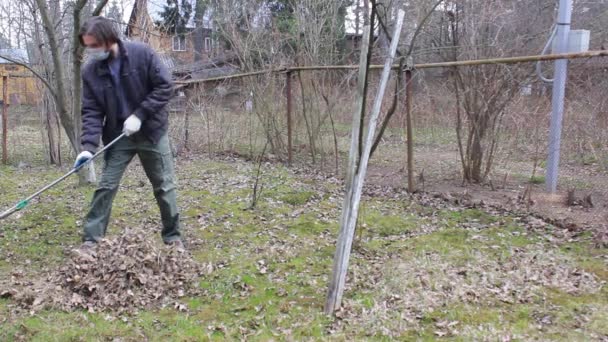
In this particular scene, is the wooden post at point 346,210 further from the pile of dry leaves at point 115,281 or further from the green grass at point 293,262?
the pile of dry leaves at point 115,281

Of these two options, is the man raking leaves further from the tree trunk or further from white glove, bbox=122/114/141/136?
the tree trunk

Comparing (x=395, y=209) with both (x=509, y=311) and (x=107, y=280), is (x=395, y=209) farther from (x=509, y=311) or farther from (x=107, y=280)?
(x=107, y=280)

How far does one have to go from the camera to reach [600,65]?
5352mm

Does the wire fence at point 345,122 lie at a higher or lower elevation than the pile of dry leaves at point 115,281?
higher

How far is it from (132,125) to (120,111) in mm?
270

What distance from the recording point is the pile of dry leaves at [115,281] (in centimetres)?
339

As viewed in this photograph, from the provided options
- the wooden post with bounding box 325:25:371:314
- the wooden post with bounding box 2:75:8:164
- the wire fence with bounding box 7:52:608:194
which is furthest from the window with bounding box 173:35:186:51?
the wooden post with bounding box 325:25:371:314

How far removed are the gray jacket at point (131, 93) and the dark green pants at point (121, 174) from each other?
11 cm

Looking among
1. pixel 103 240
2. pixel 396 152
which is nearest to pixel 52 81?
pixel 396 152

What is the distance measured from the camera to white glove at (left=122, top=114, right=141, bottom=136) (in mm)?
3770

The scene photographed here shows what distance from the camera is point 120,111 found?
397cm

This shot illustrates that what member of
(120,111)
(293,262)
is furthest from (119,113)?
(293,262)

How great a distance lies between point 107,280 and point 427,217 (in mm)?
3209

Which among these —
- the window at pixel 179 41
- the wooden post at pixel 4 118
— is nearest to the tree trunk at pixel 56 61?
the wooden post at pixel 4 118
